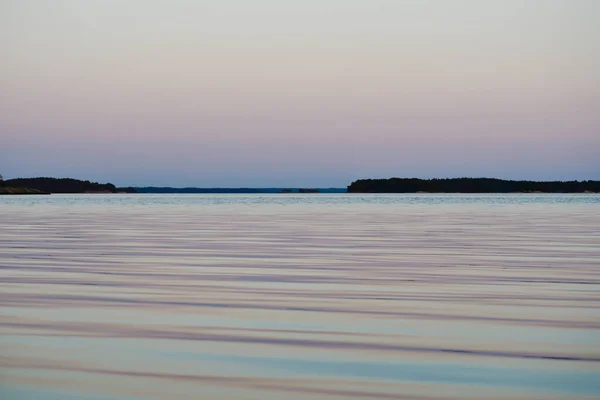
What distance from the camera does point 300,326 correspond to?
31.8 ft

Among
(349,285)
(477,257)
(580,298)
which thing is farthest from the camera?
(477,257)

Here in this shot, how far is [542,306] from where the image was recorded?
37.1 ft

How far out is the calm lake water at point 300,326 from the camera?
7094mm

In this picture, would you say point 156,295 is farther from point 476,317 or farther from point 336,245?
point 336,245

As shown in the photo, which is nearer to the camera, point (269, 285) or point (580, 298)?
point (580, 298)

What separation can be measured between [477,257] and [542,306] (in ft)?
24.4

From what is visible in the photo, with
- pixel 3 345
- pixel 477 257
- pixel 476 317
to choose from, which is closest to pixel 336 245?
pixel 477 257

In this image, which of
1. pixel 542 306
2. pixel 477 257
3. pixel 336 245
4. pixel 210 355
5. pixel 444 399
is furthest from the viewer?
pixel 336 245

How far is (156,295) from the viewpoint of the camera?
12.4 meters

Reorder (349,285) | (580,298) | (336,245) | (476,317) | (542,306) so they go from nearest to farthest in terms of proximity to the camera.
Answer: (476,317)
(542,306)
(580,298)
(349,285)
(336,245)

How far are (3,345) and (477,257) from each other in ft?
39.4

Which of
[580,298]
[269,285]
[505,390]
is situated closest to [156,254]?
[269,285]

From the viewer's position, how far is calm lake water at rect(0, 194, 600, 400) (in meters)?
7.09

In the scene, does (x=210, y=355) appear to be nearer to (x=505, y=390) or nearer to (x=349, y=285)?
(x=505, y=390)
